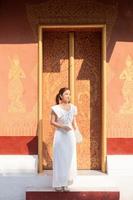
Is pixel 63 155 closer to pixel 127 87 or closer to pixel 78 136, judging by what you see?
pixel 78 136

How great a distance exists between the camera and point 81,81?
26.2 ft

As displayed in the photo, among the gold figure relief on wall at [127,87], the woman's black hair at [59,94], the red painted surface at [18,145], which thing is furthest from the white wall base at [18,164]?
the gold figure relief on wall at [127,87]

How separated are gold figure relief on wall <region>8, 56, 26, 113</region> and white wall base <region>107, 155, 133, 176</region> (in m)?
1.54

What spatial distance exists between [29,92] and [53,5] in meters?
1.38

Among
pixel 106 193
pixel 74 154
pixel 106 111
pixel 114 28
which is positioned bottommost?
pixel 106 193

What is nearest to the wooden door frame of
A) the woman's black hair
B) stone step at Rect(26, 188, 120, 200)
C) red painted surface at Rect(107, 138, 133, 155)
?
red painted surface at Rect(107, 138, 133, 155)

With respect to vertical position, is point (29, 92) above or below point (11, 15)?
below

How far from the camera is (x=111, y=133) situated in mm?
7668

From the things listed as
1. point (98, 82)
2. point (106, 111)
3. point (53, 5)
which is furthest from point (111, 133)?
point (53, 5)

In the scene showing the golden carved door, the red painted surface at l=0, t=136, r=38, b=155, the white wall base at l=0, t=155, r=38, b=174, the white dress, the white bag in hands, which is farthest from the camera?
the golden carved door

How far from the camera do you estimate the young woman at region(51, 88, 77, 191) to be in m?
7.13

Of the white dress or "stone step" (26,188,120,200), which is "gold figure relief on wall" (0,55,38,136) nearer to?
the white dress

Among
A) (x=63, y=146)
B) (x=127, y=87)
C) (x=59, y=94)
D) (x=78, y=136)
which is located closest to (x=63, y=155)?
(x=63, y=146)

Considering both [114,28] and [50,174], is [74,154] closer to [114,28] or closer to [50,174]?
[50,174]
